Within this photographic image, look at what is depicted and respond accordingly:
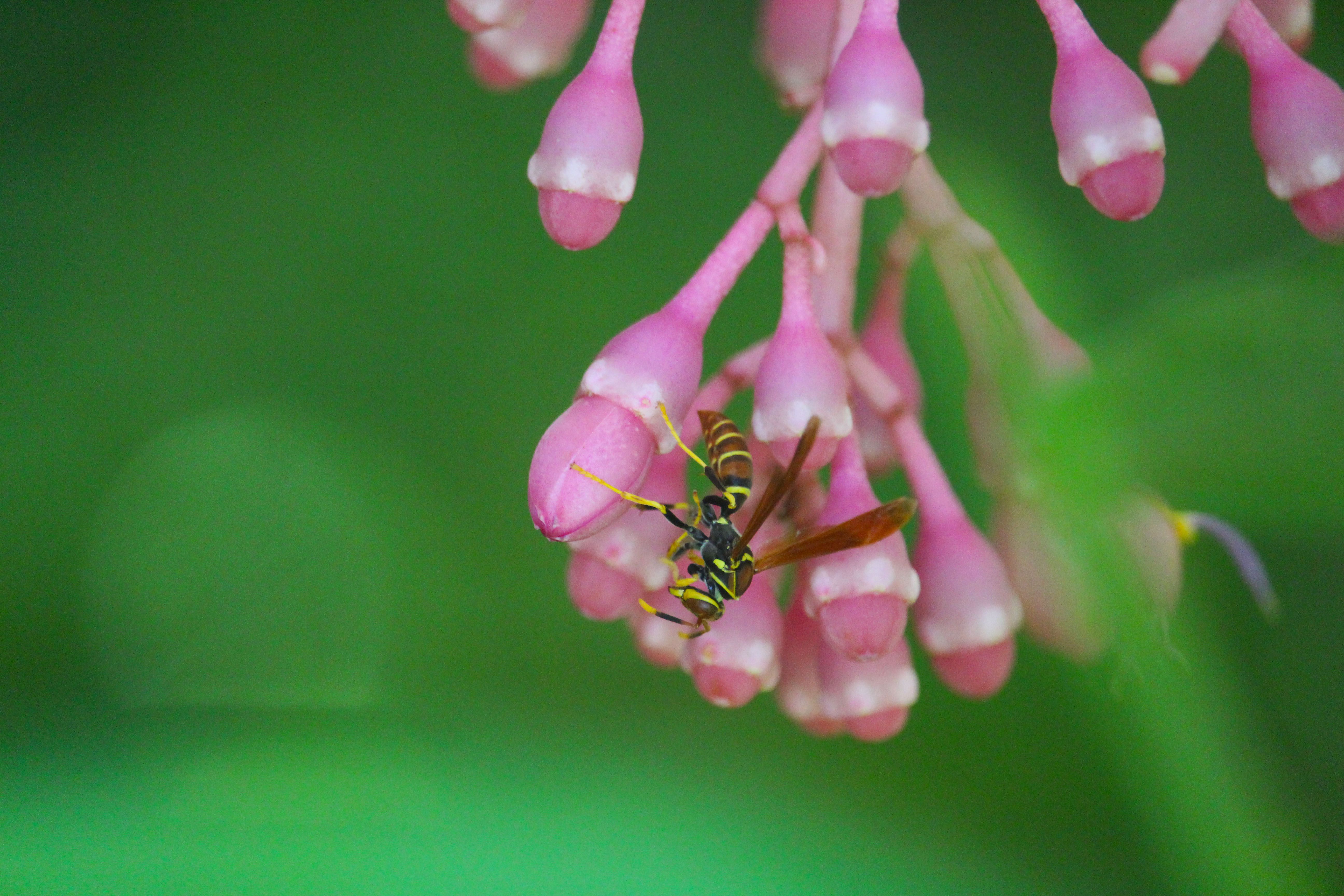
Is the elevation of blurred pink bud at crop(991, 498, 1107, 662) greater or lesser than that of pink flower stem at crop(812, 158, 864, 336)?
lesser

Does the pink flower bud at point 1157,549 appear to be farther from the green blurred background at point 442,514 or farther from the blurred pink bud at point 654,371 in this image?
the blurred pink bud at point 654,371

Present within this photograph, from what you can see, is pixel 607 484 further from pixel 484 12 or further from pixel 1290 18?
pixel 1290 18

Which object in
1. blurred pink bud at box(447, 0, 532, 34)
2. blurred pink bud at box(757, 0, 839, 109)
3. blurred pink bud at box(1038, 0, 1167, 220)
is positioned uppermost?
blurred pink bud at box(757, 0, 839, 109)

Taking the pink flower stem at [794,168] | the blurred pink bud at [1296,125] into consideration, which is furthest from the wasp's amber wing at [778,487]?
the blurred pink bud at [1296,125]

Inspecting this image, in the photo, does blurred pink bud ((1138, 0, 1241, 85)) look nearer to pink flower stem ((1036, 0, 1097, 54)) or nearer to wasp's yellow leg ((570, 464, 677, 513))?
pink flower stem ((1036, 0, 1097, 54))

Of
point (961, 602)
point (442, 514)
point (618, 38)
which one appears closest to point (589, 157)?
point (618, 38)

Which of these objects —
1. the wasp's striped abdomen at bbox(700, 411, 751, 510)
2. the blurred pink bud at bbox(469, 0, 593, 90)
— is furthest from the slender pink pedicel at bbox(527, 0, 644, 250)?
the blurred pink bud at bbox(469, 0, 593, 90)
